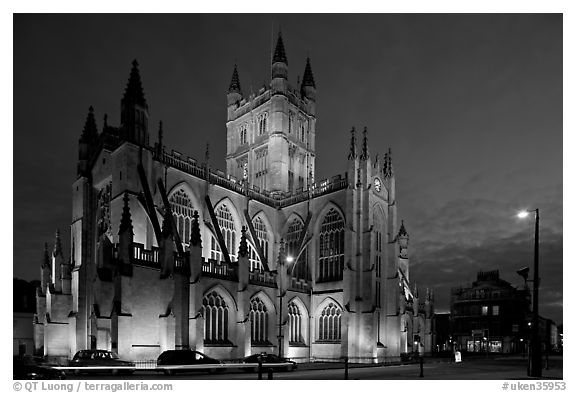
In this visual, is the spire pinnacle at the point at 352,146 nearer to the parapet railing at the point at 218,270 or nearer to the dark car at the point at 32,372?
the parapet railing at the point at 218,270

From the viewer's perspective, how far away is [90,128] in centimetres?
3734

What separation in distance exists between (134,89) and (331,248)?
1991 centimetres

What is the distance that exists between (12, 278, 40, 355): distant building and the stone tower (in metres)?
22.9

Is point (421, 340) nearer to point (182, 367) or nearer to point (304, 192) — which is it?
point (304, 192)

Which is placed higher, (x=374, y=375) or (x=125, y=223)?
(x=125, y=223)

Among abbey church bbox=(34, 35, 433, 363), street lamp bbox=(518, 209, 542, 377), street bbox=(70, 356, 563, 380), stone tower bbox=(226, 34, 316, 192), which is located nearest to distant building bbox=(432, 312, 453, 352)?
abbey church bbox=(34, 35, 433, 363)

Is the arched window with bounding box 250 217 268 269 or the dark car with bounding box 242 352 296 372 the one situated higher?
the arched window with bounding box 250 217 268 269

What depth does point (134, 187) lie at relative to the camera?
31.9 meters

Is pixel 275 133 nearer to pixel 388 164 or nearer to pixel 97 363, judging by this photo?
pixel 388 164

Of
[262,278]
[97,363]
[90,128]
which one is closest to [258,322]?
[262,278]

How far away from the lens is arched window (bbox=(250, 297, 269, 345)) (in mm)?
36625

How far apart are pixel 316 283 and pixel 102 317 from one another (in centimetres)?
2026

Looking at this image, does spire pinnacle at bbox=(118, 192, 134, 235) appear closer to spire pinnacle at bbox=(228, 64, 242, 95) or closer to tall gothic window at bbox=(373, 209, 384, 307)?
tall gothic window at bbox=(373, 209, 384, 307)

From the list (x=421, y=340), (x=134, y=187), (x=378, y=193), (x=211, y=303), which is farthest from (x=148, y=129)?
(x=421, y=340)
